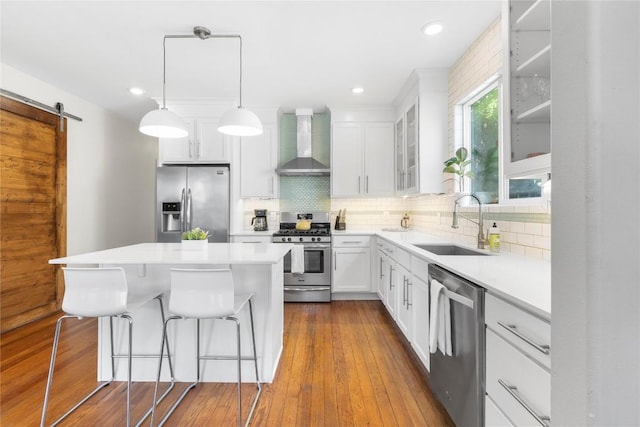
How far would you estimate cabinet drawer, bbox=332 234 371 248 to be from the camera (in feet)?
13.7

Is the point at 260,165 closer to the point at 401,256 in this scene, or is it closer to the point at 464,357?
the point at 401,256

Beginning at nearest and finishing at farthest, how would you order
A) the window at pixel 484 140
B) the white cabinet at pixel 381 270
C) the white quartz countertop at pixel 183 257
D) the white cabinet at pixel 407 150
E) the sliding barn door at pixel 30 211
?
1. the white quartz countertop at pixel 183 257
2. the window at pixel 484 140
3. the sliding barn door at pixel 30 211
4. the white cabinet at pixel 407 150
5. the white cabinet at pixel 381 270

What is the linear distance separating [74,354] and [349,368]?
234cm

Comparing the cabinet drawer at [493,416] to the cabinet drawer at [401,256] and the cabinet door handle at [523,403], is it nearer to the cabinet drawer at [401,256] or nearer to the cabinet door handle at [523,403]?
the cabinet door handle at [523,403]

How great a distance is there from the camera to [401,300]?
2.88 m

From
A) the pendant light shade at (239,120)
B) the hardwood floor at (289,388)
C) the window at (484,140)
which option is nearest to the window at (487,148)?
the window at (484,140)

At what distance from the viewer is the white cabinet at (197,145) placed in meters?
4.21

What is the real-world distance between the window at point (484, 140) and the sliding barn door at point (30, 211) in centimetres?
461

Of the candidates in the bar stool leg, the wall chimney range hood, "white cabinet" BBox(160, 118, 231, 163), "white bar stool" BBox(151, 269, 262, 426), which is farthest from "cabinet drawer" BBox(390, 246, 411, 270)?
"white cabinet" BBox(160, 118, 231, 163)

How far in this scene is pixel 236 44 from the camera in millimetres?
2775

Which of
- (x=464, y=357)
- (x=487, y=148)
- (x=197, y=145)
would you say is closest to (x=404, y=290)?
(x=464, y=357)

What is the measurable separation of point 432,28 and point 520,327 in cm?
232

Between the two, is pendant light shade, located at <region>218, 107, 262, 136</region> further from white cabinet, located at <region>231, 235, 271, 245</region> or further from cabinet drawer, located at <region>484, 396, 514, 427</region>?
cabinet drawer, located at <region>484, 396, 514, 427</region>

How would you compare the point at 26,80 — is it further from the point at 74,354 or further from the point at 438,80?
the point at 438,80
